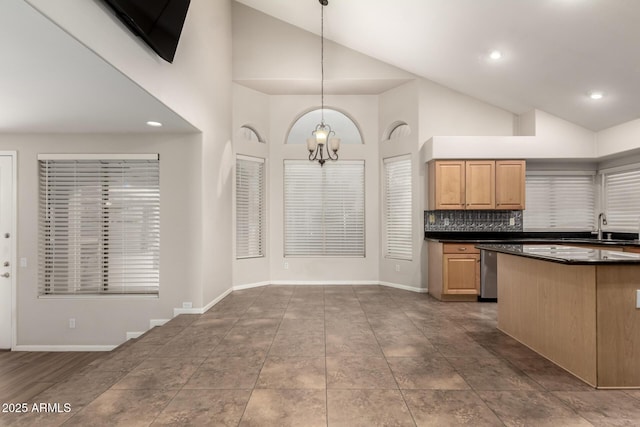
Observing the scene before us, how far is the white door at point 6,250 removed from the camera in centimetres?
413

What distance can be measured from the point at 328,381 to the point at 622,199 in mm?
5929

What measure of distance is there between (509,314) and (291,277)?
3743 millimetres

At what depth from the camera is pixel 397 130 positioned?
19.9 feet

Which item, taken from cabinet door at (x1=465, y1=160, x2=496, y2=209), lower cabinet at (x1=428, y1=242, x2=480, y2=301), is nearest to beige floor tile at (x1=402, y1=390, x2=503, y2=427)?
lower cabinet at (x1=428, y1=242, x2=480, y2=301)

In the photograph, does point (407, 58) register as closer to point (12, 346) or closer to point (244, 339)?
point (244, 339)

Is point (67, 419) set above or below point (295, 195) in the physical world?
below

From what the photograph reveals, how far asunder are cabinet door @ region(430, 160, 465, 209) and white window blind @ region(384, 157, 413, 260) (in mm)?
613

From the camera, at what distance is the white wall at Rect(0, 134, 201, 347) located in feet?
13.7

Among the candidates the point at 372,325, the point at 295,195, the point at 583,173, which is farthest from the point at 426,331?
the point at 583,173

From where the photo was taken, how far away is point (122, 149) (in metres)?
4.25

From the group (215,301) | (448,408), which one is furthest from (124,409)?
(215,301)

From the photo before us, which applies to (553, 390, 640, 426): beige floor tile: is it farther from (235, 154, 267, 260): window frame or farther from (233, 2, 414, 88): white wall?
(233, 2, 414, 88): white wall

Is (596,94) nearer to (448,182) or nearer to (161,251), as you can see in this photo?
(448,182)

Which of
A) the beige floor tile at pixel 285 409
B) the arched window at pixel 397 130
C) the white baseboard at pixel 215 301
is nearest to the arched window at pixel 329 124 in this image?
the arched window at pixel 397 130
